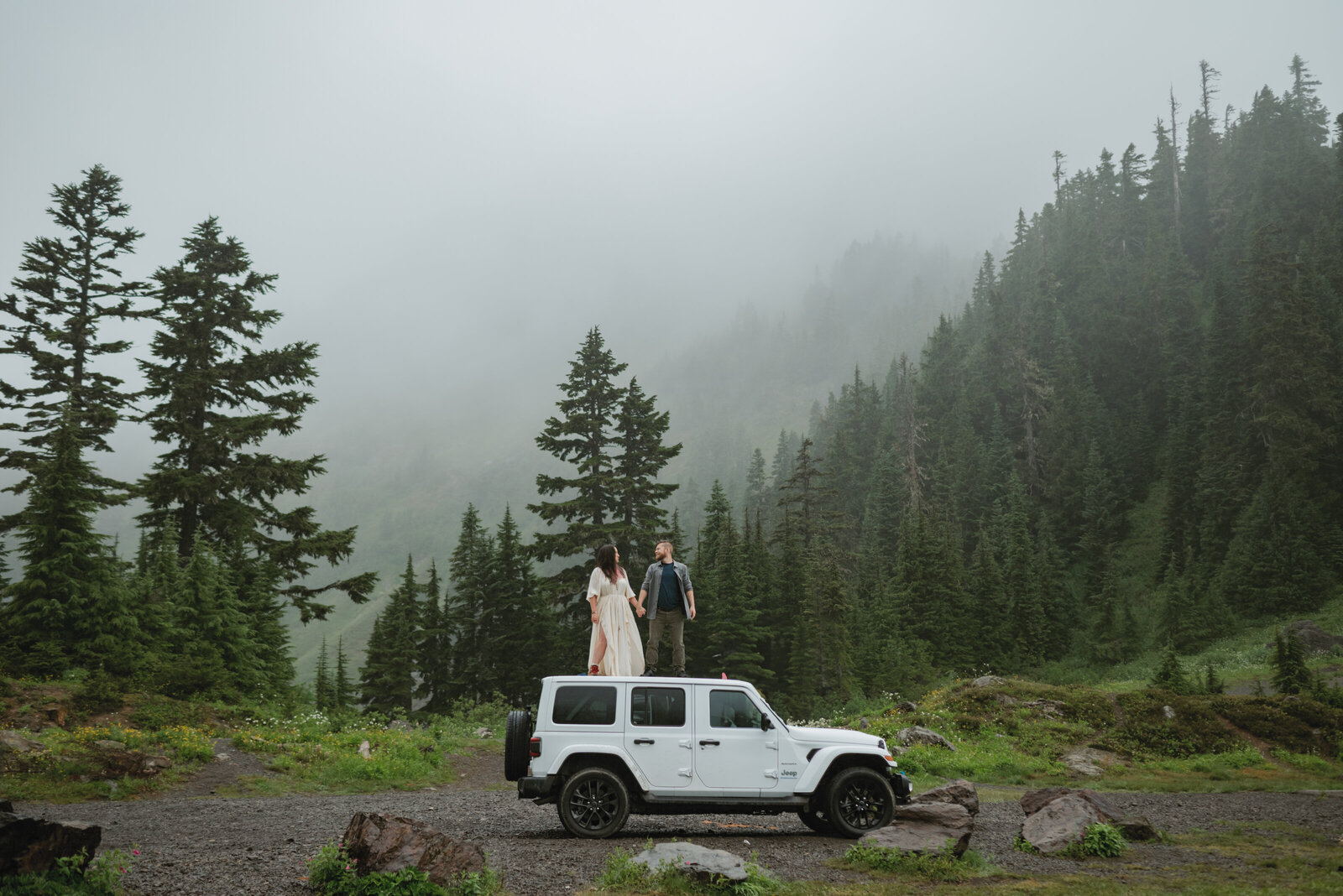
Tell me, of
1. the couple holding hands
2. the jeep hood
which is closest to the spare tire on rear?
the couple holding hands

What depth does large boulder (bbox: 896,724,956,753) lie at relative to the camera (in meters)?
20.4

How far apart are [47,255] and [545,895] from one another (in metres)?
32.7

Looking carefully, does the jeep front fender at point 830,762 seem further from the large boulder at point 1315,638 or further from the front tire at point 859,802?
the large boulder at point 1315,638

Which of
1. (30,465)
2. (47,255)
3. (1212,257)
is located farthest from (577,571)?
(1212,257)

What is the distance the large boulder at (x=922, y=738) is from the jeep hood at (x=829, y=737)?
10.8 metres

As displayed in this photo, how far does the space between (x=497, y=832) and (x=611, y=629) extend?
3.30 metres

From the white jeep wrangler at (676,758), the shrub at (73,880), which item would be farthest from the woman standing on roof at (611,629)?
the shrub at (73,880)

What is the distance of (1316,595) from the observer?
162ft

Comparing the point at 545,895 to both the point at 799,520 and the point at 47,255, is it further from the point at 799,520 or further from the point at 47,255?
the point at 799,520

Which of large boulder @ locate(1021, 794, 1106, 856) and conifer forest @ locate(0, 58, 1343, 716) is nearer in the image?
large boulder @ locate(1021, 794, 1106, 856)

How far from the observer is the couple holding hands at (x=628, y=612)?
484 inches

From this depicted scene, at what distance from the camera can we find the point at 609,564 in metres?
12.5

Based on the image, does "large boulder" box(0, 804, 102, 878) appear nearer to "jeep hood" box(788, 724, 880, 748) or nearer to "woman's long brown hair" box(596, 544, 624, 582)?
"woman's long brown hair" box(596, 544, 624, 582)

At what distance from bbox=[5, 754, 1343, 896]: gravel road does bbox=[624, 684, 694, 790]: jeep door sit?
3.05 feet
